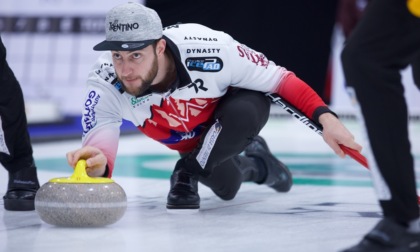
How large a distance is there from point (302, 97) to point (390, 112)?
94 centimetres

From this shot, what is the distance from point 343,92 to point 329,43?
43.9 inches

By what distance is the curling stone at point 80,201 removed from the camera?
7.66 ft

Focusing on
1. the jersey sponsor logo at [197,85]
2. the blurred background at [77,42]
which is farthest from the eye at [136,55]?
the blurred background at [77,42]

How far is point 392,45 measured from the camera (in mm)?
1847

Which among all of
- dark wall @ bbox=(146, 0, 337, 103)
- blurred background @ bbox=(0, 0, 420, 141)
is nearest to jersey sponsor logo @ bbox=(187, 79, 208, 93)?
dark wall @ bbox=(146, 0, 337, 103)

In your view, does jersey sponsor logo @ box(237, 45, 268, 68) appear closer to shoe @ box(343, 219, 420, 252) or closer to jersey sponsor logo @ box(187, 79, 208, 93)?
jersey sponsor logo @ box(187, 79, 208, 93)

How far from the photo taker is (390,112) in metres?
1.86

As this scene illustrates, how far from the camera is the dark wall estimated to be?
5.56 metres

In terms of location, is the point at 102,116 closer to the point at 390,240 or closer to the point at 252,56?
the point at 252,56

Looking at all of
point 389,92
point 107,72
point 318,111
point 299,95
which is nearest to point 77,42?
point 107,72

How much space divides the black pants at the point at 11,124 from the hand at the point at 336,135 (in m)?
1.02

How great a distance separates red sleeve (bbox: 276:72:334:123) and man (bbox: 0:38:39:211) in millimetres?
884

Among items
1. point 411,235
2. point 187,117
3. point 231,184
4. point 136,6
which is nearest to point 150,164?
point 231,184

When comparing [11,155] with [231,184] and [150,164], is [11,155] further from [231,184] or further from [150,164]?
[150,164]
